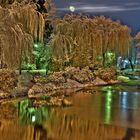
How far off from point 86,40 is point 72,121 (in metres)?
19.9

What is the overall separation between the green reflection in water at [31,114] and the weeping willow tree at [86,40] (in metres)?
11.8

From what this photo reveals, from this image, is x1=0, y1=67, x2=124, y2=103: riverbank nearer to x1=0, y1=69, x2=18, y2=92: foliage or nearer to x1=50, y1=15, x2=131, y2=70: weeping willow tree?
→ x1=0, y1=69, x2=18, y2=92: foliage

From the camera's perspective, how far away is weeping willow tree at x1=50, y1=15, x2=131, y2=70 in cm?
2803

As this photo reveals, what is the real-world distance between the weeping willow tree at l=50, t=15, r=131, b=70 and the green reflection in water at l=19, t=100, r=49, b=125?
11.8 meters

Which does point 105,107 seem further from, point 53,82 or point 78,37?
point 78,37

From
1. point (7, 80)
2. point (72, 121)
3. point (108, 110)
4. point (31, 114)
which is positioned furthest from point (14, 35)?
point (72, 121)

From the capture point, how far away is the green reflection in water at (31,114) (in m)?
12.1

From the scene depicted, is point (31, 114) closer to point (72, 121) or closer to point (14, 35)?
point (72, 121)

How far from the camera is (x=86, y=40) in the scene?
3162 cm

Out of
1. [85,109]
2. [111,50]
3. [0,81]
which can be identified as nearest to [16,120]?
[85,109]

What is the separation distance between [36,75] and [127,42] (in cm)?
1374

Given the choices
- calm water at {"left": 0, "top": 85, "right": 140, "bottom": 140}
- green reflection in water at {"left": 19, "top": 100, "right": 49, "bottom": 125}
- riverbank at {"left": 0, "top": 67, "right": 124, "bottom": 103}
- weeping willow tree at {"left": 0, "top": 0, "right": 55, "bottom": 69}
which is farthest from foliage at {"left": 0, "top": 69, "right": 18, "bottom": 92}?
green reflection in water at {"left": 19, "top": 100, "right": 49, "bottom": 125}

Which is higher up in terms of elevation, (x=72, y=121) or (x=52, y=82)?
(x=52, y=82)

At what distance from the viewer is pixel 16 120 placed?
12.1m
